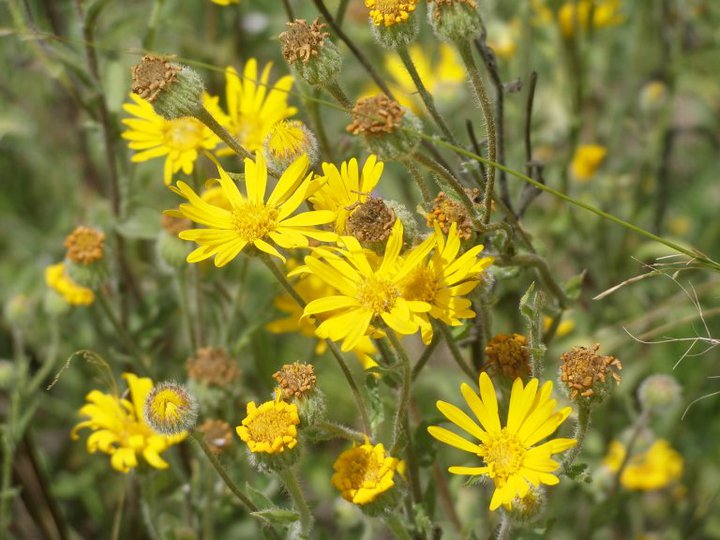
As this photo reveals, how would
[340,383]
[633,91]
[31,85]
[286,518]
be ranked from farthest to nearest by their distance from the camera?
[31,85]
[633,91]
[340,383]
[286,518]

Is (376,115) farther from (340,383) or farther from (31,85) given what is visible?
(31,85)

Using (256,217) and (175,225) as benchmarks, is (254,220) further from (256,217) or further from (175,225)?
(175,225)

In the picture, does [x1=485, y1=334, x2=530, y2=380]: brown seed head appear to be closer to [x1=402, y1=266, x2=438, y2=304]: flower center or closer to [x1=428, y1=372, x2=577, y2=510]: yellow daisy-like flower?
[x1=428, y1=372, x2=577, y2=510]: yellow daisy-like flower

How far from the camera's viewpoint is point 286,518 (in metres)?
2.34

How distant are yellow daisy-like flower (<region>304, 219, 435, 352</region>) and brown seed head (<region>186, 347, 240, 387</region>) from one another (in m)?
1.01

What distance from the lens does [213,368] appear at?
3139mm

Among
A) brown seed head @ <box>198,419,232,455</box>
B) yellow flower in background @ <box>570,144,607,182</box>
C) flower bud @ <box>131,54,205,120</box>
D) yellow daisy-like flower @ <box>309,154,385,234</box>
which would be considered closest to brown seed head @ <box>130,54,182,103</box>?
flower bud @ <box>131,54,205,120</box>

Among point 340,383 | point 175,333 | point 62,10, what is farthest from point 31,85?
point 340,383

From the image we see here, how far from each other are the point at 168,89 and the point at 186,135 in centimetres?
53

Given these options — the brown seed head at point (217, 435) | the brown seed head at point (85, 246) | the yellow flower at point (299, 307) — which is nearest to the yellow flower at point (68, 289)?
the brown seed head at point (85, 246)

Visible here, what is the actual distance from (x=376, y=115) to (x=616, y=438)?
2511 millimetres

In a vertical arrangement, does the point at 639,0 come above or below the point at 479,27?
below

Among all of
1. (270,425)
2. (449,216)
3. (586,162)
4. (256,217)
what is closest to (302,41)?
(256,217)

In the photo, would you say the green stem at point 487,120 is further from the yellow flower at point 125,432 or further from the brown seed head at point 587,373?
the yellow flower at point 125,432
